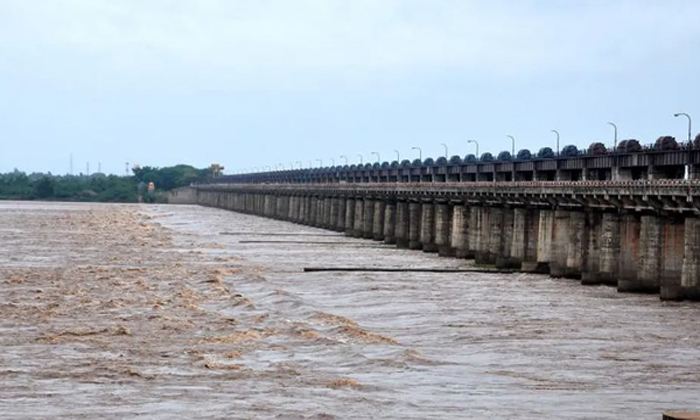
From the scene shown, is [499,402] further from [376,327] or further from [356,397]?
[376,327]

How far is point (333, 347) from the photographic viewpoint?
45875 mm

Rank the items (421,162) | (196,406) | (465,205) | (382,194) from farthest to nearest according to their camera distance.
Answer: (421,162), (382,194), (465,205), (196,406)

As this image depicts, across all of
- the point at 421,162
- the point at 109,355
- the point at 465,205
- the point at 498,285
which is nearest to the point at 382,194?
the point at 421,162

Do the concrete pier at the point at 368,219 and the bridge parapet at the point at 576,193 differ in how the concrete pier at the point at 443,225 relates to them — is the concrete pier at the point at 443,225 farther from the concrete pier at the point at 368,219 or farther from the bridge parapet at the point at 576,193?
the concrete pier at the point at 368,219

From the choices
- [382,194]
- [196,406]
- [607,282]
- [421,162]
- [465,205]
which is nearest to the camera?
[196,406]

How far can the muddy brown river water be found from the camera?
3525 cm

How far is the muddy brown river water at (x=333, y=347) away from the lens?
1388 inches

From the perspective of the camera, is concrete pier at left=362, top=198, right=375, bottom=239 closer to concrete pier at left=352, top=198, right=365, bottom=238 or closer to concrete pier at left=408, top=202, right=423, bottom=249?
concrete pier at left=352, top=198, right=365, bottom=238

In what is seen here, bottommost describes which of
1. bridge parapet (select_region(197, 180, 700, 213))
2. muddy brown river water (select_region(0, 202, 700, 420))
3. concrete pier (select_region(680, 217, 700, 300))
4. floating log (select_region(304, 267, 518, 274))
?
muddy brown river water (select_region(0, 202, 700, 420))

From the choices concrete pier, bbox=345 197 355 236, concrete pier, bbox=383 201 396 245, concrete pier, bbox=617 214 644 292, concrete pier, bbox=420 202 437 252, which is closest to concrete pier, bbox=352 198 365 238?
concrete pier, bbox=345 197 355 236

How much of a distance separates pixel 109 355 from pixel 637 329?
20.1 m

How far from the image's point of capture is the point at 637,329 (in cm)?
5309

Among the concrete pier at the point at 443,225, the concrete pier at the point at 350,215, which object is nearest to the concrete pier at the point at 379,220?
the concrete pier at the point at 350,215

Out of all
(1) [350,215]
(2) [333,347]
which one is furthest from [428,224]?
(2) [333,347]
